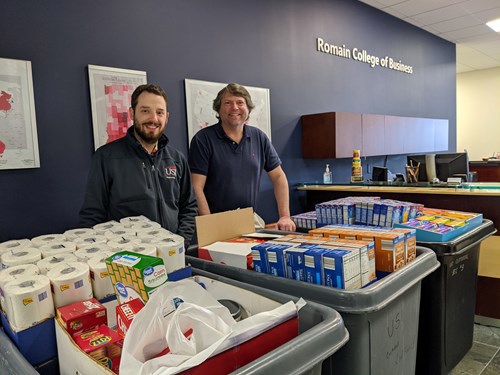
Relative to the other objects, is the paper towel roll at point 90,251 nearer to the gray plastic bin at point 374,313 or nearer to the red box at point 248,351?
the gray plastic bin at point 374,313

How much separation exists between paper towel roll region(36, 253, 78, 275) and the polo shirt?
151cm

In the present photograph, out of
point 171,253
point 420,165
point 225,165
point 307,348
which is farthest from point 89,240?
point 420,165

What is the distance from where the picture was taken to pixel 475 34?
6523mm

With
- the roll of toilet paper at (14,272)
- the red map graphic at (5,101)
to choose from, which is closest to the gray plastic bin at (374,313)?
the roll of toilet paper at (14,272)

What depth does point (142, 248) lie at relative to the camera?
105 centimetres

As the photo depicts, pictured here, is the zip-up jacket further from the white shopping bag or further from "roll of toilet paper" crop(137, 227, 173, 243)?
the white shopping bag

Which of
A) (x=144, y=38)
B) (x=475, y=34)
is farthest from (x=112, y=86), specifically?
(x=475, y=34)

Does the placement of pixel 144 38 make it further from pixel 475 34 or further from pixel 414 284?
pixel 475 34

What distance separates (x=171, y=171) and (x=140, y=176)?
19 cm

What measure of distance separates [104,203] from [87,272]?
114 centimetres

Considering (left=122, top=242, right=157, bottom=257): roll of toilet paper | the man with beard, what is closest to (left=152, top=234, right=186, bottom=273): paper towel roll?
(left=122, top=242, right=157, bottom=257): roll of toilet paper

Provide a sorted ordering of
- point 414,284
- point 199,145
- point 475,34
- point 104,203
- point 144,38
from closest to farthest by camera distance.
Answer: point 414,284, point 104,203, point 199,145, point 144,38, point 475,34

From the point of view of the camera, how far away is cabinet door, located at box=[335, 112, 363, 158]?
417cm

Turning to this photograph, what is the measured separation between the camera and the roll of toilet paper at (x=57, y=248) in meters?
1.07
